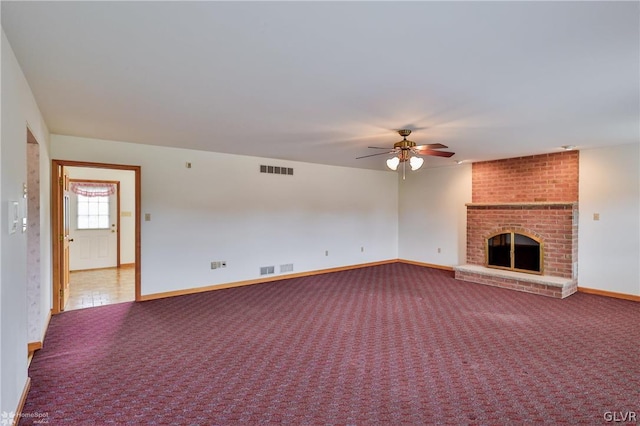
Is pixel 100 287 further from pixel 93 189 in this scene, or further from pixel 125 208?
pixel 93 189

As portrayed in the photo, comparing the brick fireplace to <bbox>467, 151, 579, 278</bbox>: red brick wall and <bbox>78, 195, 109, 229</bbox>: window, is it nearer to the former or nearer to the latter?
<bbox>467, 151, 579, 278</bbox>: red brick wall

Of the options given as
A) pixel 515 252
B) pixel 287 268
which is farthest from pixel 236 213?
pixel 515 252

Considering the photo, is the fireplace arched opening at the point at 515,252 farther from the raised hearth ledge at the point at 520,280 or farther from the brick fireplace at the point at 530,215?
the raised hearth ledge at the point at 520,280

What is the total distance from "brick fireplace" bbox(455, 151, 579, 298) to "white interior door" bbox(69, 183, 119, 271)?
25.2ft

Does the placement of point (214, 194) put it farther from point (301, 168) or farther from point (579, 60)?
point (579, 60)

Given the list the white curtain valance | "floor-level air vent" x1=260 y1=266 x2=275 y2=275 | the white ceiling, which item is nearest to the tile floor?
the white curtain valance

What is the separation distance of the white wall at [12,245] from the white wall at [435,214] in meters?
7.09

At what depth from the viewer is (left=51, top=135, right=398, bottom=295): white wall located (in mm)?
5129

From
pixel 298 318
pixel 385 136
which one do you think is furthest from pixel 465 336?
pixel 385 136

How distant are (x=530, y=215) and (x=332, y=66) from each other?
5.34 meters

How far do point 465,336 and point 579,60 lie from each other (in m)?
2.71

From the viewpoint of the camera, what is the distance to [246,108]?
3340 mm

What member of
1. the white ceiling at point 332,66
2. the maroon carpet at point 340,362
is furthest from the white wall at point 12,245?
the maroon carpet at point 340,362

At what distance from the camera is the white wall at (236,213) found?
202 inches
